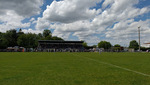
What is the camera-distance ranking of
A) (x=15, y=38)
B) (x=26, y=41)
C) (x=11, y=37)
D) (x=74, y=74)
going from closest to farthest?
(x=74, y=74) < (x=26, y=41) < (x=11, y=37) < (x=15, y=38)

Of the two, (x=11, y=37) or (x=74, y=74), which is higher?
(x=11, y=37)

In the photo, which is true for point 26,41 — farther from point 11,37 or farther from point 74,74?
point 74,74

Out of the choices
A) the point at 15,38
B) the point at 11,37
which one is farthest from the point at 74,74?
the point at 15,38

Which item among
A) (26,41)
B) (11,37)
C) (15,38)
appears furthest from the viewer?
(15,38)

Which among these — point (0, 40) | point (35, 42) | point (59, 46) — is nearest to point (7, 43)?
A: point (0, 40)

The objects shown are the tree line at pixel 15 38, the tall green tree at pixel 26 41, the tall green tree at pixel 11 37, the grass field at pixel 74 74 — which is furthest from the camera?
the tall green tree at pixel 11 37

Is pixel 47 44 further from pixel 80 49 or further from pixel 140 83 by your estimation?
pixel 140 83

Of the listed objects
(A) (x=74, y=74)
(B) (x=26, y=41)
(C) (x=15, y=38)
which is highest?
(C) (x=15, y=38)

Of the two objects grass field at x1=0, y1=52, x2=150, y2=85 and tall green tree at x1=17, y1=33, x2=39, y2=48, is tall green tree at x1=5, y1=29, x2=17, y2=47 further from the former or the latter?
grass field at x1=0, y1=52, x2=150, y2=85

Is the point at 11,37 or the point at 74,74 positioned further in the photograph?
the point at 11,37

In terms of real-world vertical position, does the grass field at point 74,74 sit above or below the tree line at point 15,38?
below

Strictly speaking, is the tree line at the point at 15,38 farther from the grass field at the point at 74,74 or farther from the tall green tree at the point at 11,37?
the grass field at the point at 74,74

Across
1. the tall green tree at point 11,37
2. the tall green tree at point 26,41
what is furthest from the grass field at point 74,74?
the tall green tree at point 11,37

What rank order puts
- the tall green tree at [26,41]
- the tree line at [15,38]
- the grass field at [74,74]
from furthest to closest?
the tall green tree at [26,41] < the tree line at [15,38] < the grass field at [74,74]
